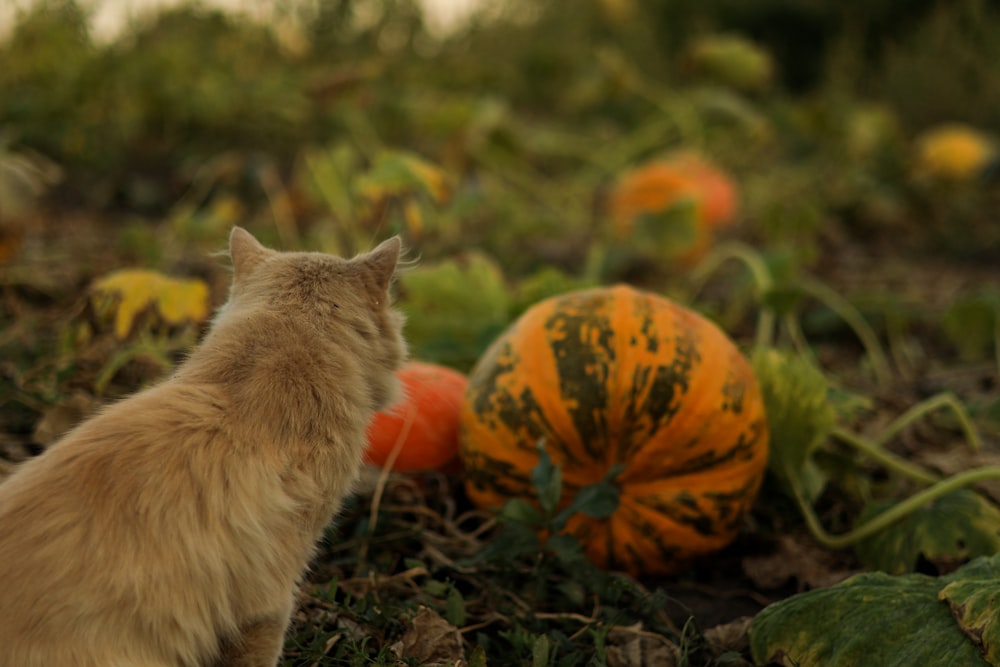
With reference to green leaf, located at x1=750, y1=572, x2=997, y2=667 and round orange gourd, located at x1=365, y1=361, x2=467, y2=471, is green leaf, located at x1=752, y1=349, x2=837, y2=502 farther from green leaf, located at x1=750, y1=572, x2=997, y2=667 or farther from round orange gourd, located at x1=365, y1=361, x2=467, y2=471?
round orange gourd, located at x1=365, y1=361, x2=467, y2=471

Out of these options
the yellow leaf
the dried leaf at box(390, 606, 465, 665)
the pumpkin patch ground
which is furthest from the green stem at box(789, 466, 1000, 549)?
the yellow leaf

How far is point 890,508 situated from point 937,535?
16 centimetres

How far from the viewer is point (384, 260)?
1885mm

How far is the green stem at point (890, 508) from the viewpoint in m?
2.42

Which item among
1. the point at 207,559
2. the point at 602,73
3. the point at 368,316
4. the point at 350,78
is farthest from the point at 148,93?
the point at 207,559

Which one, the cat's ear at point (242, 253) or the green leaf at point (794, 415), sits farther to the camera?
the green leaf at point (794, 415)

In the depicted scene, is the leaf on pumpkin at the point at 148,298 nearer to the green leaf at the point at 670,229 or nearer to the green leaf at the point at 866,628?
the green leaf at the point at 866,628

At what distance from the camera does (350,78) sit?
5.04m

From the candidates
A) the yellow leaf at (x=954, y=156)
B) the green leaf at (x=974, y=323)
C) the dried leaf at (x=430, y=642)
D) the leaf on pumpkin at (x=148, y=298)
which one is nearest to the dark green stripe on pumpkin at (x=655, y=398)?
the dried leaf at (x=430, y=642)

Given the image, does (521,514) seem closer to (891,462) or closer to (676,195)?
(891,462)

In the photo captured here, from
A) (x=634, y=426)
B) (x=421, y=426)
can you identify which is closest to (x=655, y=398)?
(x=634, y=426)

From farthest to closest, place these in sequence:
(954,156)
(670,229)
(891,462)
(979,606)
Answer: (954,156) < (670,229) < (891,462) < (979,606)

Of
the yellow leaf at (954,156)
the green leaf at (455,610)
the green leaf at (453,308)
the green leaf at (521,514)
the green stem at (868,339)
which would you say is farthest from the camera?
the yellow leaf at (954,156)

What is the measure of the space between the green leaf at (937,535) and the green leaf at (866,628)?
38 cm
